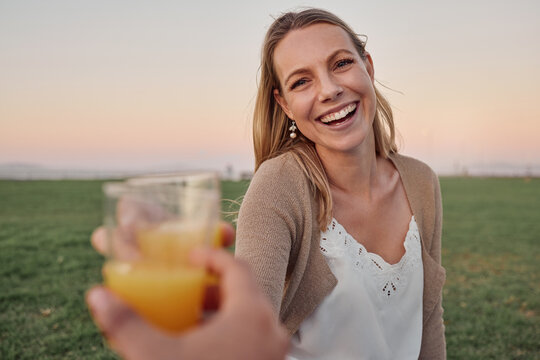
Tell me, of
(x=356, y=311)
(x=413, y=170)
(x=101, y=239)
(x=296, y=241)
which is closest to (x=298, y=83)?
(x=296, y=241)

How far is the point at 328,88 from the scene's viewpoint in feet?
8.12

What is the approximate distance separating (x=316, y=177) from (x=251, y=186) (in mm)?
396

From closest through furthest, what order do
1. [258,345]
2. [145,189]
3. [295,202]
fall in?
1. [258,345]
2. [145,189]
3. [295,202]

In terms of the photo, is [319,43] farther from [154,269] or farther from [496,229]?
[496,229]

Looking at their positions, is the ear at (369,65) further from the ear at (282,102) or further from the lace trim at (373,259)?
the lace trim at (373,259)

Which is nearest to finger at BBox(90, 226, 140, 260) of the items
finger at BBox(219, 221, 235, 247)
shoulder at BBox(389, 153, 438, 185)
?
finger at BBox(219, 221, 235, 247)

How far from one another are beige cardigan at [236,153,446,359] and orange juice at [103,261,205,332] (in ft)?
3.60

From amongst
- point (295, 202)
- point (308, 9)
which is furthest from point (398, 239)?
point (308, 9)

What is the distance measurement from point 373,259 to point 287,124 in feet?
3.18

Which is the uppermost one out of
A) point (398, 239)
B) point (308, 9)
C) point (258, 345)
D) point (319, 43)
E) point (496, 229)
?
point (308, 9)

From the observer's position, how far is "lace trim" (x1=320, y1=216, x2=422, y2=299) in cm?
243

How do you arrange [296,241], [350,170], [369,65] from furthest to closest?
[369,65]
[350,170]
[296,241]

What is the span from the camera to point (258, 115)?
2.91m

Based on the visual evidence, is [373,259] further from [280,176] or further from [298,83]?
[298,83]
